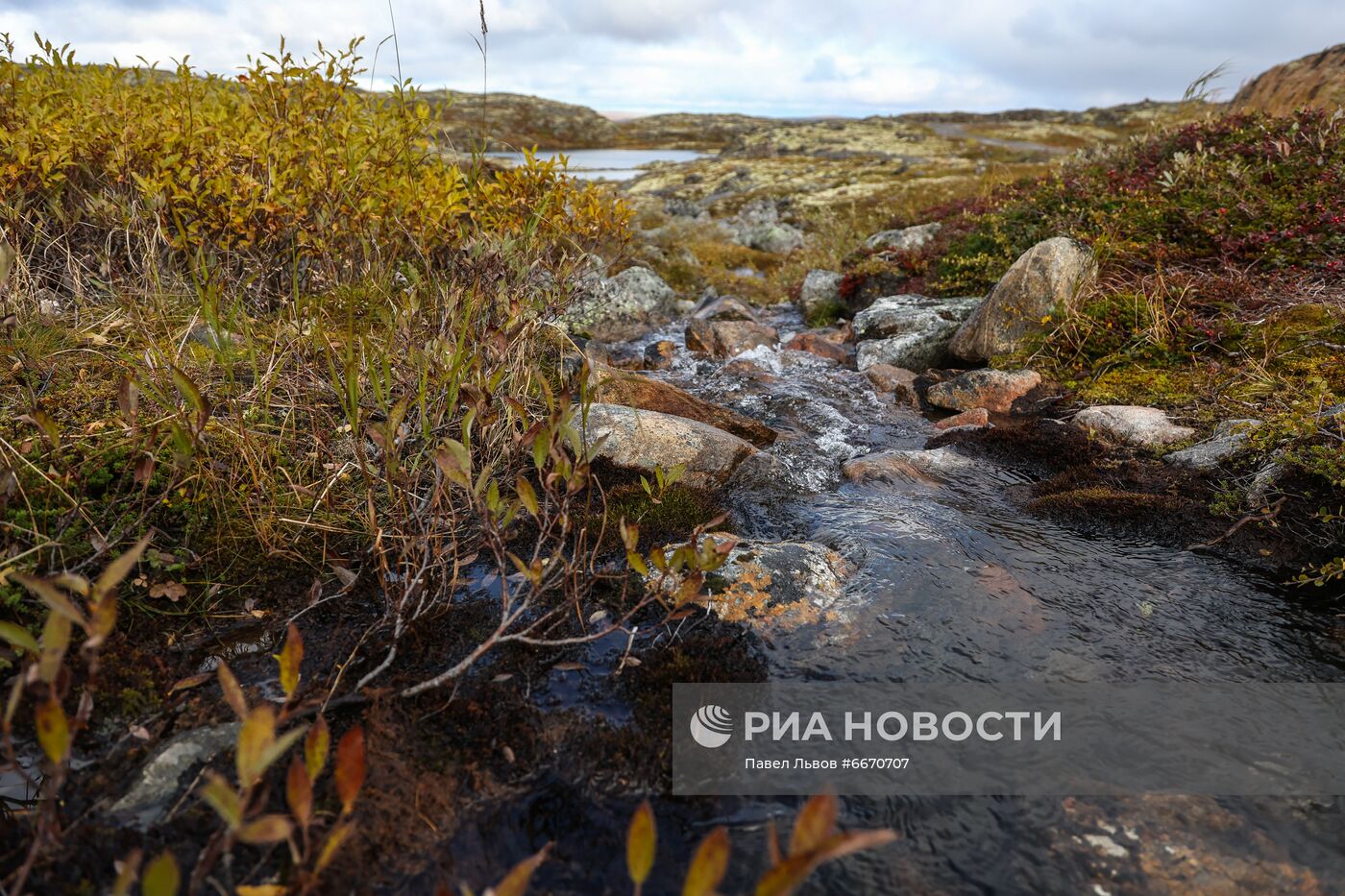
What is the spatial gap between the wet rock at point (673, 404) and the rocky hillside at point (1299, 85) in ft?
43.2

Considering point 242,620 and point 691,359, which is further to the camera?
point 691,359

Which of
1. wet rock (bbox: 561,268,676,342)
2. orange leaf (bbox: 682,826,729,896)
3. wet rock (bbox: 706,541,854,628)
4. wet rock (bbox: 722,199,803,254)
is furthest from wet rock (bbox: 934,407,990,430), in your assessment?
wet rock (bbox: 722,199,803,254)

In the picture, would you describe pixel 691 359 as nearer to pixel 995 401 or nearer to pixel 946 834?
pixel 995 401

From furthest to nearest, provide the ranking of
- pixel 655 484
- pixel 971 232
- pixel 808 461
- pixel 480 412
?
1. pixel 971 232
2. pixel 808 461
3. pixel 655 484
4. pixel 480 412

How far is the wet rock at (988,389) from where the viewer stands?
309 inches

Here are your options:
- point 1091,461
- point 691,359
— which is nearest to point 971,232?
point 691,359

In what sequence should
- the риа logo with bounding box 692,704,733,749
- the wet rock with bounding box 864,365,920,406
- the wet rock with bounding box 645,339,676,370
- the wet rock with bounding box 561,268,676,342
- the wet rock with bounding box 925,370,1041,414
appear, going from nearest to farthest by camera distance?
the риа logo with bounding box 692,704,733,749 → the wet rock with bounding box 925,370,1041,414 → the wet rock with bounding box 864,365,920,406 → the wet rock with bounding box 645,339,676,370 → the wet rock with bounding box 561,268,676,342

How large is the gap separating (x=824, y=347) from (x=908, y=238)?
6048mm

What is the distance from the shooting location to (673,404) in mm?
7035

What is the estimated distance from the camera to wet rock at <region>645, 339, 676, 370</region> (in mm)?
10234

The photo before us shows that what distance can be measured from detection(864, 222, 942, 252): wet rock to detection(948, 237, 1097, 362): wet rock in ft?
17.6

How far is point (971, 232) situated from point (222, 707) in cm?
1300

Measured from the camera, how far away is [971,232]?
12633mm

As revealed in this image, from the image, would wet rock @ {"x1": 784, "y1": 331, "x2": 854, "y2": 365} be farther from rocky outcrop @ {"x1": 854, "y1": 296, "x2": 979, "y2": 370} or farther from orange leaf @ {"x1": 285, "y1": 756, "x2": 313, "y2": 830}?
orange leaf @ {"x1": 285, "y1": 756, "x2": 313, "y2": 830}
